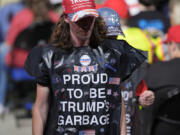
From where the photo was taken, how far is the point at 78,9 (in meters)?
3.62

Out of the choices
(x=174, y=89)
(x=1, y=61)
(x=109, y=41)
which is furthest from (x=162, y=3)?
(x=109, y=41)

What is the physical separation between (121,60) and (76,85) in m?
0.34

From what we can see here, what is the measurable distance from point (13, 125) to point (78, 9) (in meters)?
5.52

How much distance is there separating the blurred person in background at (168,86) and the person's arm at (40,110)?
2035 millimetres

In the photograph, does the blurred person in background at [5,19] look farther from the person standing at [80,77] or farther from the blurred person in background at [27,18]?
the person standing at [80,77]

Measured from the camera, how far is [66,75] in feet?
11.9

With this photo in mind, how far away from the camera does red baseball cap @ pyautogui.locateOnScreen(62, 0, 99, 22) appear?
140 inches

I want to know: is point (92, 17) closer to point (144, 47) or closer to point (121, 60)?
point (121, 60)

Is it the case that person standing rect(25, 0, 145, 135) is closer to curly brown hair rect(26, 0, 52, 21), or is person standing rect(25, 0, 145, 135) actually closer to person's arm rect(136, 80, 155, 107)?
person's arm rect(136, 80, 155, 107)

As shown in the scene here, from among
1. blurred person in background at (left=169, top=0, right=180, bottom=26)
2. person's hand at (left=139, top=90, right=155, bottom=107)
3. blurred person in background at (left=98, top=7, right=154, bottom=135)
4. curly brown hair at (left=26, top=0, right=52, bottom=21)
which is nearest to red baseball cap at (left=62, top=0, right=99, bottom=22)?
Result: blurred person in background at (left=98, top=7, right=154, bottom=135)

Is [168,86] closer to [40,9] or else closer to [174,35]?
[174,35]

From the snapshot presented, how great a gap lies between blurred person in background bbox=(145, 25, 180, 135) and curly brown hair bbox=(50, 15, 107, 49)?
6.41 ft

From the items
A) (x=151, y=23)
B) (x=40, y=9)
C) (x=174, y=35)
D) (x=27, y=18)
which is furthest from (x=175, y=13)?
(x=27, y=18)

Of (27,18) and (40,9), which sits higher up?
(40,9)
